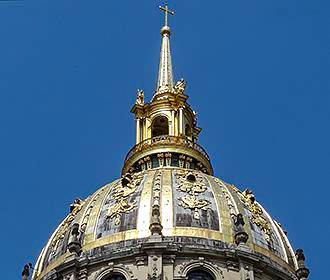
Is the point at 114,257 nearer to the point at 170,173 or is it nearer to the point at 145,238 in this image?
the point at 145,238

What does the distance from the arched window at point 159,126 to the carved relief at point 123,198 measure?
406 inches

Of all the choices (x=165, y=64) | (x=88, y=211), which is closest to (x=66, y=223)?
(x=88, y=211)

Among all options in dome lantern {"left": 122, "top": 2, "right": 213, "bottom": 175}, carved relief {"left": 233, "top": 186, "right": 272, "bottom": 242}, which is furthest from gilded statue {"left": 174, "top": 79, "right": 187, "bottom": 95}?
carved relief {"left": 233, "top": 186, "right": 272, "bottom": 242}

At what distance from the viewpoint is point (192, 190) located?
68125mm

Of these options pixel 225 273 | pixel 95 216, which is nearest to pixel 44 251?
pixel 95 216

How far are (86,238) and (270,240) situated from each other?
11272 mm

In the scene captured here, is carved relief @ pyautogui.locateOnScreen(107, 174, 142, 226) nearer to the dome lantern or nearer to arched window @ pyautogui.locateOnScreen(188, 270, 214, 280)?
the dome lantern

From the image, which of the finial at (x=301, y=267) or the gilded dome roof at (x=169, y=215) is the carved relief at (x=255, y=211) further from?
the finial at (x=301, y=267)

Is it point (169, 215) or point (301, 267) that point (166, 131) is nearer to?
point (169, 215)

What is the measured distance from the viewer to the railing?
76.0 m

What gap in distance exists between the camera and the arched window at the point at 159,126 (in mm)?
80312

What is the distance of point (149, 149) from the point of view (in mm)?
75625

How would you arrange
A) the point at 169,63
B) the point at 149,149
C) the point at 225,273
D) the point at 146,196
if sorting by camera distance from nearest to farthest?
the point at 225,273 < the point at 146,196 < the point at 149,149 < the point at 169,63

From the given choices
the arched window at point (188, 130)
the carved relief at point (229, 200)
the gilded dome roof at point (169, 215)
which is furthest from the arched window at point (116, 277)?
the arched window at point (188, 130)
